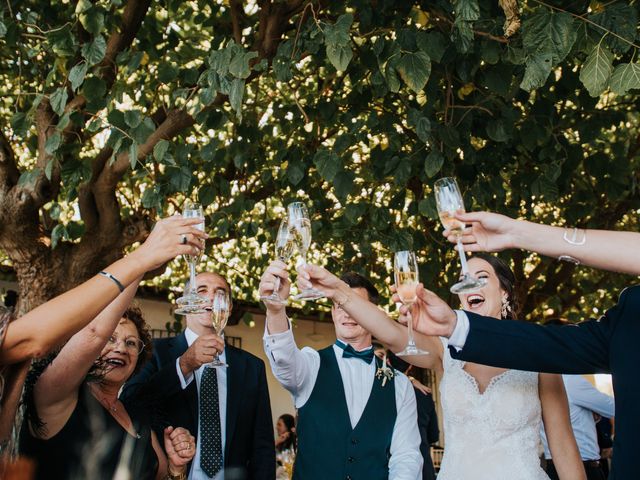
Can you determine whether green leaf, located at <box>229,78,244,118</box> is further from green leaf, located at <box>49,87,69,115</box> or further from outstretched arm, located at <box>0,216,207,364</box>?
outstretched arm, located at <box>0,216,207,364</box>

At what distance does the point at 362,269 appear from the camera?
683 cm

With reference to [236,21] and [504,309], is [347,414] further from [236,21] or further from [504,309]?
[236,21]

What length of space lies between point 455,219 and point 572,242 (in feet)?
1.35

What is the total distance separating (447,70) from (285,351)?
7.77ft

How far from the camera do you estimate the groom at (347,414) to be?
3549 millimetres

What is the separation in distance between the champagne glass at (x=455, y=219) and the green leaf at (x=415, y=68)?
1.33m

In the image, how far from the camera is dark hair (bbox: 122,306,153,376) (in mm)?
3508

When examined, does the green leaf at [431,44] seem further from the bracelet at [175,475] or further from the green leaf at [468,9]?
the bracelet at [175,475]

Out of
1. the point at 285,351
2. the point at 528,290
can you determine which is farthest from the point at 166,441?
the point at 528,290

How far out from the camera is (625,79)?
336cm

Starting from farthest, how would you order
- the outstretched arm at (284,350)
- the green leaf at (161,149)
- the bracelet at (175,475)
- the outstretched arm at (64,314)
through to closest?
the green leaf at (161,149) < the bracelet at (175,475) < the outstretched arm at (284,350) < the outstretched arm at (64,314)

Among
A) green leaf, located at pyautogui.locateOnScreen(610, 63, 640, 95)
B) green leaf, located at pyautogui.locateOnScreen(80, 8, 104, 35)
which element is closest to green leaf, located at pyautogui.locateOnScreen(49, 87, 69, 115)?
green leaf, located at pyautogui.locateOnScreen(80, 8, 104, 35)

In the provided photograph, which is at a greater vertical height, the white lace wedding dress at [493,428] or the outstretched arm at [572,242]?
the outstretched arm at [572,242]

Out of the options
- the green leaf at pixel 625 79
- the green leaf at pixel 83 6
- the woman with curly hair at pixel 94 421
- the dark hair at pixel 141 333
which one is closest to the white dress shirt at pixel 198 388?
the dark hair at pixel 141 333
